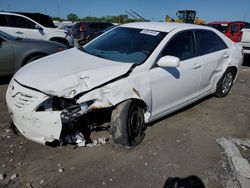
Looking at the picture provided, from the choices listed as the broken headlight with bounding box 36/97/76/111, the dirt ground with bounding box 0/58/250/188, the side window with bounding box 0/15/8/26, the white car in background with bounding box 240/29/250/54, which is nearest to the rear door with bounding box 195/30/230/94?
the dirt ground with bounding box 0/58/250/188

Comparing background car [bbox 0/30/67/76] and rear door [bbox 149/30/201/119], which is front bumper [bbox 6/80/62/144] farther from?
background car [bbox 0/30/67/76]

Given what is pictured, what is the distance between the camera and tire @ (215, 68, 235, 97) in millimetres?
5317

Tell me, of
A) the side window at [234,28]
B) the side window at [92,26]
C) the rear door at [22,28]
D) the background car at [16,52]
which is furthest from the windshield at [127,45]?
the side window at [92,26]

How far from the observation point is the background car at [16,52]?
5746mm

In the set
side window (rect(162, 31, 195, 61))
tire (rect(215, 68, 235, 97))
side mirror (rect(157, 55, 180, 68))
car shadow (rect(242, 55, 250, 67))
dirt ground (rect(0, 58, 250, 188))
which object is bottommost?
car shadow (rect(242, 55, 250, 67))

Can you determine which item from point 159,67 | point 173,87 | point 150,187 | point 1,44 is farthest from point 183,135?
point 1,44

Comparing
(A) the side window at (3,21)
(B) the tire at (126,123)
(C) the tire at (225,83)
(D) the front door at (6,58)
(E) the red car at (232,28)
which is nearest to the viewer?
(B) the tire at (126,123)

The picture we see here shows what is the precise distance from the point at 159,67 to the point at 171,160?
1.25 meters

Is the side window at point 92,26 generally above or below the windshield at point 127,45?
below

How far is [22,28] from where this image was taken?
32.5ft

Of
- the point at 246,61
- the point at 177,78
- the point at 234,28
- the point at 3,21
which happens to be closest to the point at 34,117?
the point at 177,78

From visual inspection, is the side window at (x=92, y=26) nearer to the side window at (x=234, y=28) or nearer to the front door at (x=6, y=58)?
the side window at (x=234, y=28)

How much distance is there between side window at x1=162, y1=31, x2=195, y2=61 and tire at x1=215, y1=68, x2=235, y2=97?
138cm

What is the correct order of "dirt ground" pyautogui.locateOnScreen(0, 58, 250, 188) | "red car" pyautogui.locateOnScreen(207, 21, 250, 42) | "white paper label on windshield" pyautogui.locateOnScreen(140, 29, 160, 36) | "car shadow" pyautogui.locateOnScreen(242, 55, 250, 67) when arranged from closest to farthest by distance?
"dirt ground" pyautogui.locateOnScreen(0, 58, 250, 188) → "white paper label on windshield" pyautogui.locateOnScreen(140, 29, 160, 36) → "car shadow" pyautogui.locateOnScreen(242, 55, 250, 67) → "red car" pyautogui.locateOnScreen(207, 21, 250, 42)
